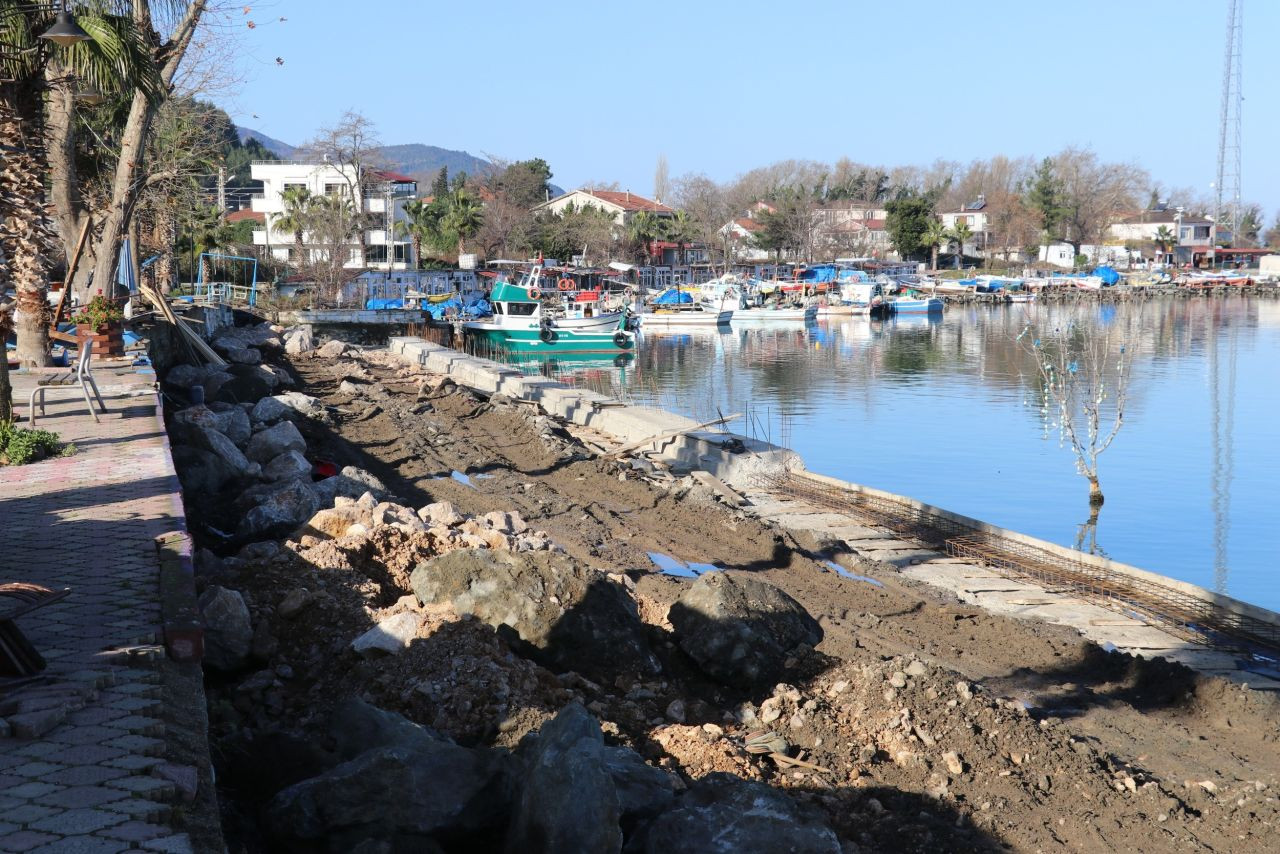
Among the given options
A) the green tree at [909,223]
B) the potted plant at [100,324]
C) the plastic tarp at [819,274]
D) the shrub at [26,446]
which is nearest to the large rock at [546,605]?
the shrub at [26,446]

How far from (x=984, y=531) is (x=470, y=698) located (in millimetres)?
9815

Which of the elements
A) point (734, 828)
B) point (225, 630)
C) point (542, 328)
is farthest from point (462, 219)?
point (734, 828)

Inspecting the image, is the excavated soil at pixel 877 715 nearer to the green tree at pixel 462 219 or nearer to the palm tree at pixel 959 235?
the green tree at pixel 462 219

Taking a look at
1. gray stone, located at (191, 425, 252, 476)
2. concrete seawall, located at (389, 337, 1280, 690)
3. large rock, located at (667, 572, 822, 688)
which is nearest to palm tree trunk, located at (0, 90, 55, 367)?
gray stone, located at (191, 425, 252, 476)

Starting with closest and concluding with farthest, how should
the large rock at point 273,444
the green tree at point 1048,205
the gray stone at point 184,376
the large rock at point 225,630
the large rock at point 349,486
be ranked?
the large rock at point 225,630 → the large rock at point 349,486 → the large rock at point 273,444 → the gray stone at point 184,376 → the green tree at point 1048,205

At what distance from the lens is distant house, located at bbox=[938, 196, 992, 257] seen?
115125 mm

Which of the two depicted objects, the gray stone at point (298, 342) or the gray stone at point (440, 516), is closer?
the gray stone at point (440, 516)

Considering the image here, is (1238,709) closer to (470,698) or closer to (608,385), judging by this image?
(470,698)

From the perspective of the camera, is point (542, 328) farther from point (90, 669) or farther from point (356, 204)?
point (90, 669)

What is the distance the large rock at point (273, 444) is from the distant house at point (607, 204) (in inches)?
3166

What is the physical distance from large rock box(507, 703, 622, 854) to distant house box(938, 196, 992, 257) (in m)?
109

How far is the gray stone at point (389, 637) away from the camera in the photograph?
690 centimetres

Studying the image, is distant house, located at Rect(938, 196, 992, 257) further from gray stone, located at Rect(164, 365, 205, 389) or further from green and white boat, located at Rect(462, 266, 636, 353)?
gray stone, located at Rect(164, 365, 205, 389)

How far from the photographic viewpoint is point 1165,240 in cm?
11875
